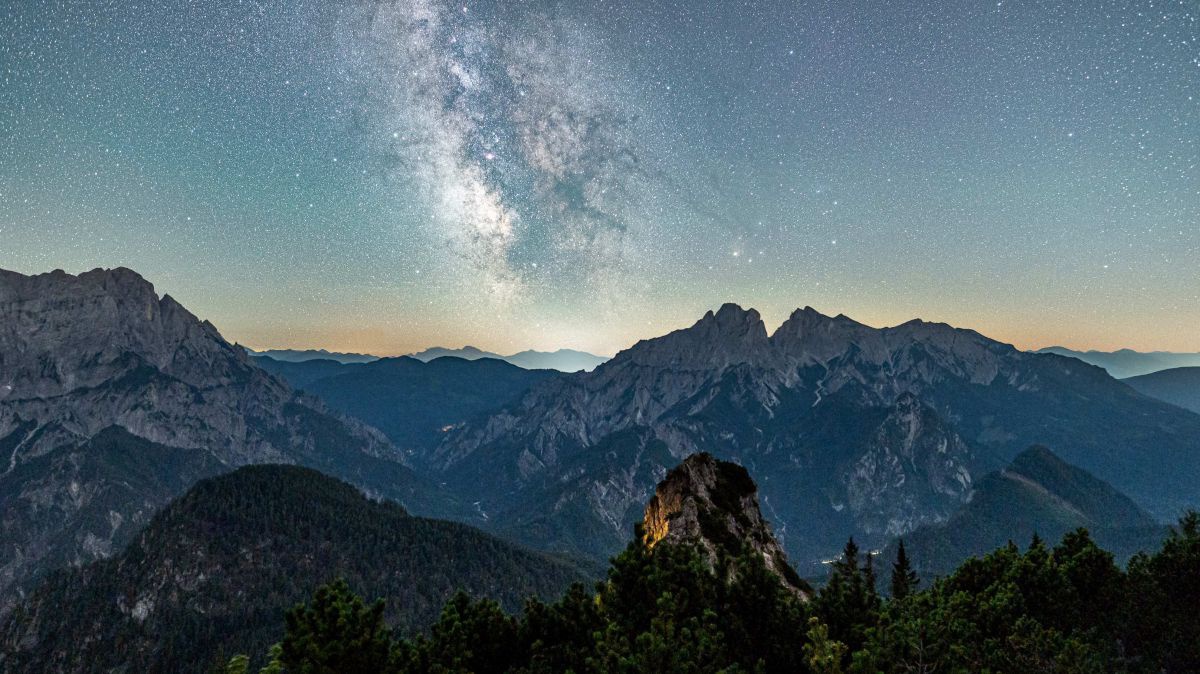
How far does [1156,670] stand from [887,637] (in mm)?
26956

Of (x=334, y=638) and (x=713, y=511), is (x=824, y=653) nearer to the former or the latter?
(x=334, y=638)

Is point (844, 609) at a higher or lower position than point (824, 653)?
lower

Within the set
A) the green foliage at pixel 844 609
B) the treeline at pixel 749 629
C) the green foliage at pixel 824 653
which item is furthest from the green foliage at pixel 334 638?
the green foliage at pixel 844 609

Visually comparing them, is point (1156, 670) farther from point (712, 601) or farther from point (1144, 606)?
point (712, 601)

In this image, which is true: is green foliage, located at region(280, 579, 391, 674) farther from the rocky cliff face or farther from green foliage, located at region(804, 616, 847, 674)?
the rocky cliff face

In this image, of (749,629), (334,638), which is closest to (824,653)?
(749,629)

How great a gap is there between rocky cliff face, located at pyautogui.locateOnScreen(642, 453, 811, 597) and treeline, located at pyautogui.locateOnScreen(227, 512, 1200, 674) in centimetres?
4231

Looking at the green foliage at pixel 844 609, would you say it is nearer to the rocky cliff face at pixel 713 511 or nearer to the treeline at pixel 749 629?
the treeline at pixel 749 629

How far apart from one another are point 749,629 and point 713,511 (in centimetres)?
6912

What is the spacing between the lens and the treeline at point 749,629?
26297 millimetres

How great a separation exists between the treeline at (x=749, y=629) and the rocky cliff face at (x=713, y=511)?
42306 millimetres

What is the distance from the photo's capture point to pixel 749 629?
3139 centimetres

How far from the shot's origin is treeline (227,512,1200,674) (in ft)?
86.3

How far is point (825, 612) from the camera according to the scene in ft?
109
